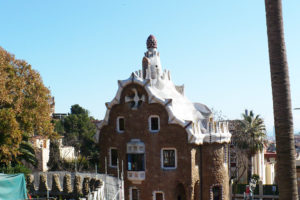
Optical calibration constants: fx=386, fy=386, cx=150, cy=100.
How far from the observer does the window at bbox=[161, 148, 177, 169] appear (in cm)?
2900

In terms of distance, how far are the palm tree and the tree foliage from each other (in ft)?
70.8

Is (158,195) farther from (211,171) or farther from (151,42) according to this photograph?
(151,42)

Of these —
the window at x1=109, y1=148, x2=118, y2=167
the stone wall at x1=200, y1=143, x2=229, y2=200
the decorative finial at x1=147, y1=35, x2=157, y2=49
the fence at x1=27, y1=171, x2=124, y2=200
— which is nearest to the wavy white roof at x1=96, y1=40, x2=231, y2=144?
the decorative finial at x1=147, y1=35, x2=157, y2=49

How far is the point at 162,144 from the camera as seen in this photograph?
2925cm

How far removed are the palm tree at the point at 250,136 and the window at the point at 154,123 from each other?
16.1 metres

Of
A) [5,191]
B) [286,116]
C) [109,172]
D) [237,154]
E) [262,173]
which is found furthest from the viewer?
[262,173]

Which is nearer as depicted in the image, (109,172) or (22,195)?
(22,195)

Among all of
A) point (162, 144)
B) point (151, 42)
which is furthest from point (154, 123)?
point (151, 42)

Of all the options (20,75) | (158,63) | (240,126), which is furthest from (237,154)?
(20,75)

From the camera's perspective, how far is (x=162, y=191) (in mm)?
28984

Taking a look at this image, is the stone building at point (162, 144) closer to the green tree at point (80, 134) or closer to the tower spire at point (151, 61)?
the tower spire at point (151, 61)

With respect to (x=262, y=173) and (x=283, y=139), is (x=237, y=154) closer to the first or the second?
(x=262, y=173)

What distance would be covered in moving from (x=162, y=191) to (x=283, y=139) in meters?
21.0

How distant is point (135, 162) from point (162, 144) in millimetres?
2743
